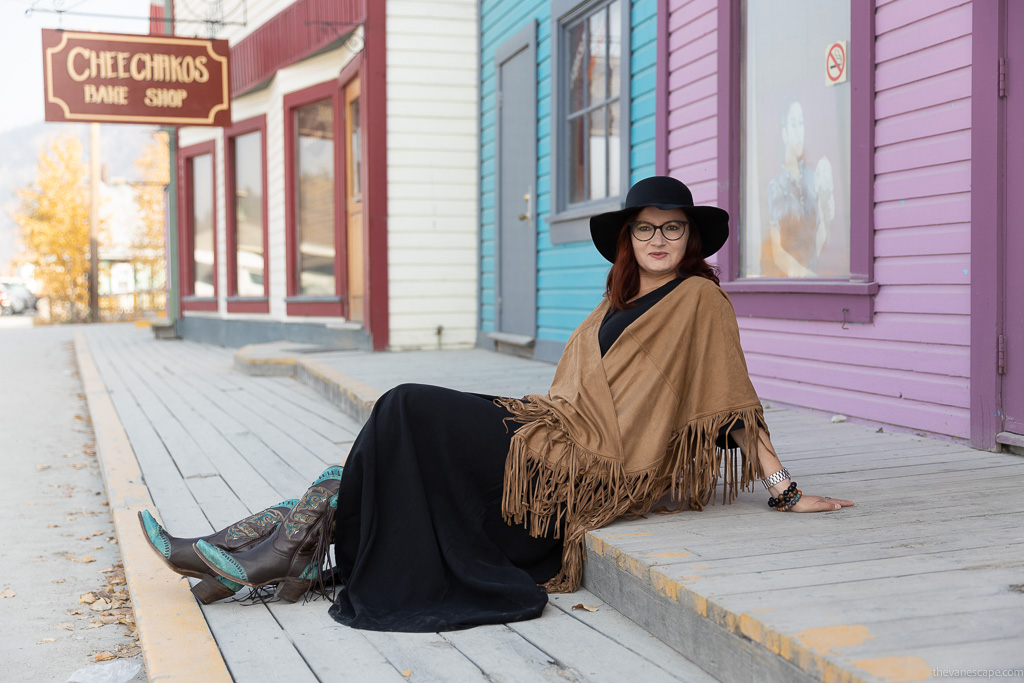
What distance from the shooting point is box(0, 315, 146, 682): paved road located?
281cm

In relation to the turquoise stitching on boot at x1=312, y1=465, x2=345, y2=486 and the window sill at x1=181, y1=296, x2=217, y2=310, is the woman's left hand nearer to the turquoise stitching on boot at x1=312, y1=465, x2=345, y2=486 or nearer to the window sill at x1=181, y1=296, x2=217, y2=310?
the turquoise stitching on boot at x1=312, y1=465, x2=345, y2=486

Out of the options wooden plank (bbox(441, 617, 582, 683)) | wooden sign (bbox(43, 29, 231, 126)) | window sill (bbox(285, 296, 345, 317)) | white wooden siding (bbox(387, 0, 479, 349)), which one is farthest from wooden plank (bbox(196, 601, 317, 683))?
wooden sign (bbox(43, 29, 231, 126))

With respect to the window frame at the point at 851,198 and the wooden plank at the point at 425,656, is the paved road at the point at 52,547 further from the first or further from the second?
the window frame at the point at 851,198

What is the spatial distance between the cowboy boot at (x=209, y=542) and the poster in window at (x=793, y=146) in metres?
2.95

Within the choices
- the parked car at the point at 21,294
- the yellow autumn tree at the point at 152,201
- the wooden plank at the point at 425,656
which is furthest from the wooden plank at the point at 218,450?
the parked car at the point at 21,294

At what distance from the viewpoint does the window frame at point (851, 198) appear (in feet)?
14.1


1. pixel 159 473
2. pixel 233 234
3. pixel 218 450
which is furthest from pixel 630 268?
pixel 233 234

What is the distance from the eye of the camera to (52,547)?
3.94 meters

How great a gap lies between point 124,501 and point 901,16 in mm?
3799

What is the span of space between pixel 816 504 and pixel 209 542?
1.71 metres

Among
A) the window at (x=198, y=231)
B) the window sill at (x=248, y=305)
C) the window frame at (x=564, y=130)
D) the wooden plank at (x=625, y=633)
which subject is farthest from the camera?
the window at (x=198, y=231)

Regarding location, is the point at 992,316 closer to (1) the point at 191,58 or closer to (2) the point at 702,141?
Result: (2) the point at 702,141

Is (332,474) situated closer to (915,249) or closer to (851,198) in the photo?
(915,249)

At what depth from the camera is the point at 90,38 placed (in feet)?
34.8
